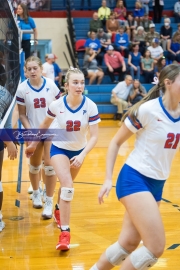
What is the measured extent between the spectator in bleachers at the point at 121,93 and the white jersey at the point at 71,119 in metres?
10.6

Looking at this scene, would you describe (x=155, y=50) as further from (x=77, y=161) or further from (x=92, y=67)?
(x=77, y=161)

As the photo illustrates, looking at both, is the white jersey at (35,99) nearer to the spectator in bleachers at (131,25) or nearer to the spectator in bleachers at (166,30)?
the spectator in bleachers at (131,25)

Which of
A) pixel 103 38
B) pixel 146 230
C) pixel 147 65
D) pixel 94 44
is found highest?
pixel 146 230

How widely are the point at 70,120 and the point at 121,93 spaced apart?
1094 cm

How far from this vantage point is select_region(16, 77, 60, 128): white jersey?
6.45 m

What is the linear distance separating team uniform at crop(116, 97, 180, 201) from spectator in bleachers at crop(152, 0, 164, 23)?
691 inches

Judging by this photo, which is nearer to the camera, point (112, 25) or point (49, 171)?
point (49, 171)

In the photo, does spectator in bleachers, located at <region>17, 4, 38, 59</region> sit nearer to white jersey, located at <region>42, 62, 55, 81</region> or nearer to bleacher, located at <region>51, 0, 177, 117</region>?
white jersey, located at <region>42, 62, 55, 81</region>

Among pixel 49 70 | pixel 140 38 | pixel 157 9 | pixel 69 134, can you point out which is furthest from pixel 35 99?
pixel 157 9

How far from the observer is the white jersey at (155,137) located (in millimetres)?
3697

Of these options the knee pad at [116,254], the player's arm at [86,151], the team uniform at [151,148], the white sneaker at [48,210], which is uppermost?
the team uniform at [151,148]

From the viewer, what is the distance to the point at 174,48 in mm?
18797

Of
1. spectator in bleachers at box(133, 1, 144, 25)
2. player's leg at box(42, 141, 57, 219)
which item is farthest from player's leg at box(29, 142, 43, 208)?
spectator in bleachers at box(133, 1, 144, 25)

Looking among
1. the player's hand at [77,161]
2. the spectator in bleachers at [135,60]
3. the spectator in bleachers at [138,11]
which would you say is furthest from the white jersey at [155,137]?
the spectator in bleachers at [138,11]
